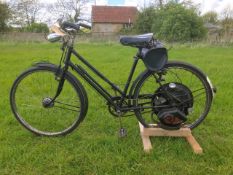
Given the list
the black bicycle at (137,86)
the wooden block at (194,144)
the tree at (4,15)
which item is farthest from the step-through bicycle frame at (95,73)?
the tree at (4,15)

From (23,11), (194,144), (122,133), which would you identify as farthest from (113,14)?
(194,144)

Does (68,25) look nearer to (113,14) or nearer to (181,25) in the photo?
(181,25)

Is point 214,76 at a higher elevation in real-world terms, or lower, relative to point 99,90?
lower

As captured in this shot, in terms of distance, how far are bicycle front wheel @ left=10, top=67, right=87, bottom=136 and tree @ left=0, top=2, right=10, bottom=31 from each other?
21.1 metres

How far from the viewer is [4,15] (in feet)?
75.0

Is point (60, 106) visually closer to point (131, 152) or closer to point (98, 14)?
point (131, 152)

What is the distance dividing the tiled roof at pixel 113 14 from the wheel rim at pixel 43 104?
126 feet

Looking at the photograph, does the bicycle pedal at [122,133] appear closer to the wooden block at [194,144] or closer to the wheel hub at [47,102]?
the wooden block at [194,144]

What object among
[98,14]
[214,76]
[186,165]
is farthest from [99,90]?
[98,14]

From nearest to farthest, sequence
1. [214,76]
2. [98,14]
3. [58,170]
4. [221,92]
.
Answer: [58,170] < [221,92] < [214,76] < [98,14]

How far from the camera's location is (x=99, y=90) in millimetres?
3289

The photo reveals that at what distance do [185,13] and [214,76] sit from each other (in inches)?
628

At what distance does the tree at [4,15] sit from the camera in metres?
22.6

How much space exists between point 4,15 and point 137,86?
22390 millimetres
